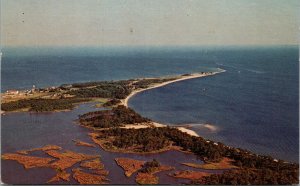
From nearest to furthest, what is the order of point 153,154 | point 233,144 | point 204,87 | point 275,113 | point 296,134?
point 153,154, point 233,144, point 296,134, point 275,113, point 204,87

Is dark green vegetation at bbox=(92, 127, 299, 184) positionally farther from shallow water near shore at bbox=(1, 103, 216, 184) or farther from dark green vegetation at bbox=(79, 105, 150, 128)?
dark green vegetation at bbox=(79, 105, 150, 128)

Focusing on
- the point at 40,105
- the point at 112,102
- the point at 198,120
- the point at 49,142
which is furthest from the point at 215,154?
the point at 40,105

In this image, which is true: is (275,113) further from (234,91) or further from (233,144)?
(234,91)

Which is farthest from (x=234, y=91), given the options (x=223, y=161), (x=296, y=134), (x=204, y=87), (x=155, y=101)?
(x=223, y=161)

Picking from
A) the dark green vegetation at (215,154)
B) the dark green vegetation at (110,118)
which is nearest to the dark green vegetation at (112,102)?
the dark green vegetation at (110,118)

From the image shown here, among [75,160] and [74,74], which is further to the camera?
[74,74]

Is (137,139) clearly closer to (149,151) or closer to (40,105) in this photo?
(149,151)

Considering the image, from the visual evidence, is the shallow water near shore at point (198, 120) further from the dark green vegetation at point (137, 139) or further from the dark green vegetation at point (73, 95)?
the dark green vegetation at point (73, 95)
